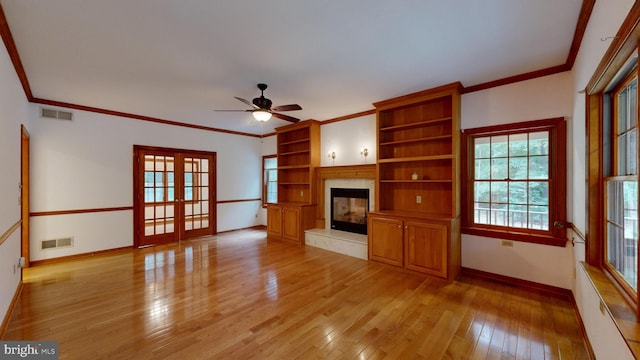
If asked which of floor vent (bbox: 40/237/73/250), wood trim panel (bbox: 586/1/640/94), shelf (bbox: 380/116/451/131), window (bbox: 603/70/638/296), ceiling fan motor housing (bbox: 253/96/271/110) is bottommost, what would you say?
floor vent (bbox: 40/237/73/250)

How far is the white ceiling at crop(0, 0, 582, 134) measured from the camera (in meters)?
2.07

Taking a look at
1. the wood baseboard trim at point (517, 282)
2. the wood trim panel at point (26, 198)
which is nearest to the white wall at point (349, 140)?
the wood baseboard trim at point (517, 282)

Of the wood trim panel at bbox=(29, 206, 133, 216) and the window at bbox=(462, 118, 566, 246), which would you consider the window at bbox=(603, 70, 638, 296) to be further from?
the wood trim panel at bbox=(29, 206, 133, 216)

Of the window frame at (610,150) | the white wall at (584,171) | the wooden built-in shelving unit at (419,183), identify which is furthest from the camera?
the wooden built-in shelving unit at (419,183)

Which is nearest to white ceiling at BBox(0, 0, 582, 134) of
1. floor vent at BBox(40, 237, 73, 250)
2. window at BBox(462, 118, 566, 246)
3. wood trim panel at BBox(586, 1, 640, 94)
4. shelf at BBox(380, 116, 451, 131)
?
shelf at BBox(380, 116, 451, 131)

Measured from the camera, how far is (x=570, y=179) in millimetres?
2967

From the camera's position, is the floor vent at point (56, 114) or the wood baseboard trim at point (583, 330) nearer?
the wood baseboard trim at point (583, 330)

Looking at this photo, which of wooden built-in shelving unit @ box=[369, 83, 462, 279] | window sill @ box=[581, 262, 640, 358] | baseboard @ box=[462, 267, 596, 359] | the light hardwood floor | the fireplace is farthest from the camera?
the fireplace

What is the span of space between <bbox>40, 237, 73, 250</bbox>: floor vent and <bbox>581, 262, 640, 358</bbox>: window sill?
21.9 ft

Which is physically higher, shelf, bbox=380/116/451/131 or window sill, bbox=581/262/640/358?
shelf, bbox=380/116/451/131

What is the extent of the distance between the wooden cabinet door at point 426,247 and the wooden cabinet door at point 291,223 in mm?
2454

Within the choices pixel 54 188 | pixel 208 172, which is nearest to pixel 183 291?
pixel 54 188

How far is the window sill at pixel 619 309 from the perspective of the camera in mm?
1214

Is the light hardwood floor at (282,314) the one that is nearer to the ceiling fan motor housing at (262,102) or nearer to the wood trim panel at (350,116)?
the ceiling fan motor housing at (262,102)
